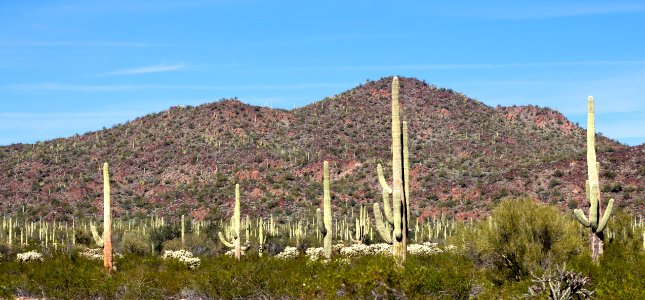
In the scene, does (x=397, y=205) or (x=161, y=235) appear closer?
(x=397, y=205)

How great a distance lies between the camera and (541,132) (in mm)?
77125

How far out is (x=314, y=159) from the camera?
68250 millimetres

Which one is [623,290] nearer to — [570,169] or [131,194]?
[570,169]

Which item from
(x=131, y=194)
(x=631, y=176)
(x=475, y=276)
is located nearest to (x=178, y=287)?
(x=475, y=276)

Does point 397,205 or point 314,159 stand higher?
point 314,159

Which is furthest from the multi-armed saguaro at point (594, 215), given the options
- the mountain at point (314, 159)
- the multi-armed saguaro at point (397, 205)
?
the mountain at point (314, 159)

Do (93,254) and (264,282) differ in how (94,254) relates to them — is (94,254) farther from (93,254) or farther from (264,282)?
(264,282)

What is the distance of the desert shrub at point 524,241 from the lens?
19.0 metres

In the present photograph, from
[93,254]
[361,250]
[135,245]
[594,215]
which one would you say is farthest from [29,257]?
[594,215]

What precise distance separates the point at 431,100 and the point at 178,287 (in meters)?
67.2

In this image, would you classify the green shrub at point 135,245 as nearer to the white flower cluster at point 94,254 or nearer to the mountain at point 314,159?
the white flower cluster at point 94,254

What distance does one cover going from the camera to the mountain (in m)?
55.8

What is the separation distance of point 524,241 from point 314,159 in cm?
4936

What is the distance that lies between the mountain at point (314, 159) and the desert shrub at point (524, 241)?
28.4 m
